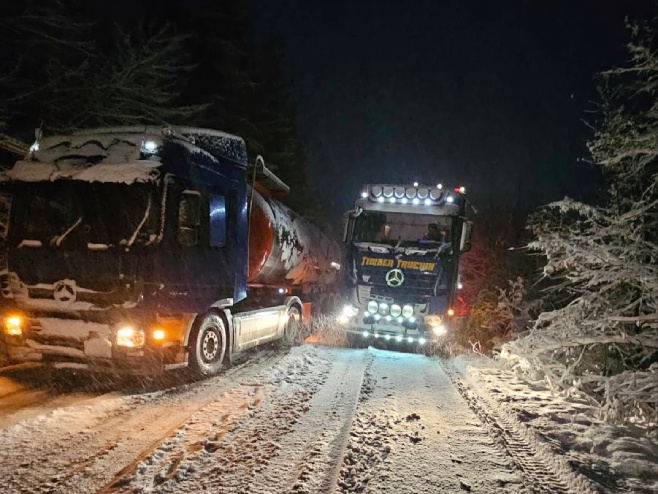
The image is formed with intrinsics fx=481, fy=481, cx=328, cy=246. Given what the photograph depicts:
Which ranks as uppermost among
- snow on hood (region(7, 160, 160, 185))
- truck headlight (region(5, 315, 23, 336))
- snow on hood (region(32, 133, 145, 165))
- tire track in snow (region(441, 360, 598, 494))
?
snow on hood (region(32, 133, 145, 165))

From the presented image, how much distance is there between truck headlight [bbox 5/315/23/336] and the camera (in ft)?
21.1

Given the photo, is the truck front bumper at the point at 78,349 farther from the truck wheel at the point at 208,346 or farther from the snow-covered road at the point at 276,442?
the truck wheel at the point at 208,346

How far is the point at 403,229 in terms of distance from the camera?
10750mm

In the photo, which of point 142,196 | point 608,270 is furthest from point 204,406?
point 608,270

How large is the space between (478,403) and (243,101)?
20890 millimetres

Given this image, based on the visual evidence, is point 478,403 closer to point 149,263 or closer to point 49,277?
point 149,263

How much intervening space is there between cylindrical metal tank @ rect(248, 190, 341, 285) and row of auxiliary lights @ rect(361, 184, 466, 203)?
2016 millimetres

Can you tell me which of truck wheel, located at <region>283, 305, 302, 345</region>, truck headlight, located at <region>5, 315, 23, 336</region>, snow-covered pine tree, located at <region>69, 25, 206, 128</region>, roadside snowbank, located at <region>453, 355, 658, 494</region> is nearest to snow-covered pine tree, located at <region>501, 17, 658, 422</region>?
roadside snowbank, located at <region>453, 355, 658, 494</region>

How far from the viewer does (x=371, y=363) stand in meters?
9.06

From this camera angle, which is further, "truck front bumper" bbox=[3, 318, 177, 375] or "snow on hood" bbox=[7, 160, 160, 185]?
"snow on hood" bbox=[7, 160, 160, 185]

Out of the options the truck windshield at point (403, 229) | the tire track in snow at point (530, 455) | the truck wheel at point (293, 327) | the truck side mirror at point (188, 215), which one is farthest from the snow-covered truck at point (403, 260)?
the truck side mirror at point (188, 215)

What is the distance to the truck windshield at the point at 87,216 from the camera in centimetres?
652

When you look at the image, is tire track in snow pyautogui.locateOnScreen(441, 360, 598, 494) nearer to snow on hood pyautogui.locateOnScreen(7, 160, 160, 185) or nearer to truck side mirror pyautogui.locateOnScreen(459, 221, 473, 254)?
truck side mirror pyautogui.locateOnScreen(459, 221, 473, 254)

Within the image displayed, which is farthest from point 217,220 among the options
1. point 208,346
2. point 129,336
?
point 129,336
